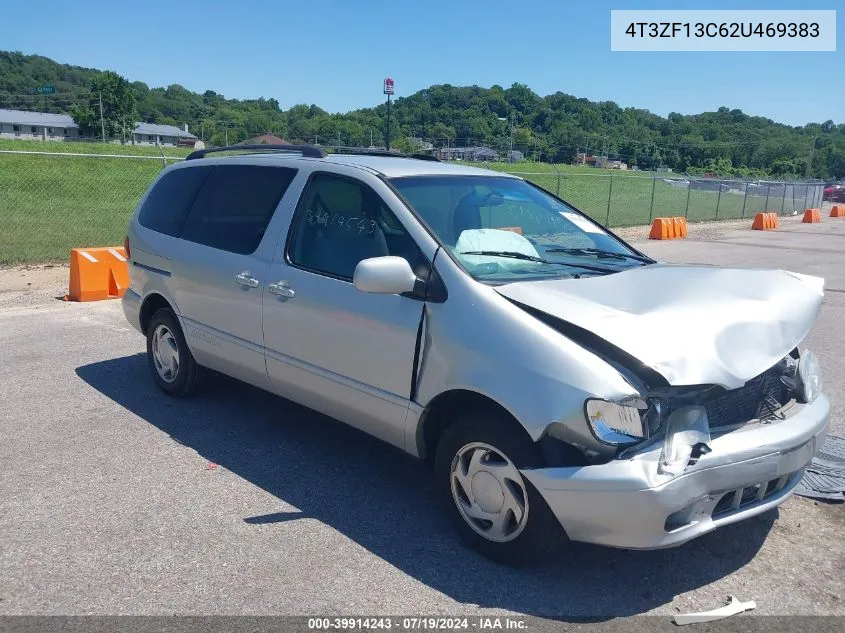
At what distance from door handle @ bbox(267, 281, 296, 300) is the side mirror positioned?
2.79 feet

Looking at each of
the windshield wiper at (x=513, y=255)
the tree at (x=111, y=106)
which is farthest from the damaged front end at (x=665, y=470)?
the tree at (x=111, y=106)

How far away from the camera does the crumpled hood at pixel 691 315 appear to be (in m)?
2.99

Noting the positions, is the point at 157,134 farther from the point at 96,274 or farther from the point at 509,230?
the point at 509,230

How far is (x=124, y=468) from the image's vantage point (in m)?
4.36

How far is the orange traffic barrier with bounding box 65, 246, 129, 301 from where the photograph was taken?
8977 millimetres

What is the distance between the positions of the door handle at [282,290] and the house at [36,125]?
8701 cm

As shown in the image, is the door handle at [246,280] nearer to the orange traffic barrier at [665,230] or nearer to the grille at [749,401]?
the grille at [749,401]

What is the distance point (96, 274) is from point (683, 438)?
312 inches

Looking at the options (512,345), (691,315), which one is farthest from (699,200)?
(512,345)

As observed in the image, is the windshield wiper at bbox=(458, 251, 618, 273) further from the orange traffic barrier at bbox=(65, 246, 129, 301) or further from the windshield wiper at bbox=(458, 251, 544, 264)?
the orange traffic barrier at bbox=(65, 246, 129, 301)

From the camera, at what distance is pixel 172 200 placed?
5.59 meters

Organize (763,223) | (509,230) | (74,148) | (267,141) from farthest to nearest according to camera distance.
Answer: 1. (74,148)
2. (763,223)
3. (267,141)
4. (509,230)

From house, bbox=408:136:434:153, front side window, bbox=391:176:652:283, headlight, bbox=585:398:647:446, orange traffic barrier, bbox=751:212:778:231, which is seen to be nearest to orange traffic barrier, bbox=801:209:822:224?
orange traffic barrier, bbox=751:212:778:231

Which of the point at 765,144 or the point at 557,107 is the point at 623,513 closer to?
the point at 557,107
